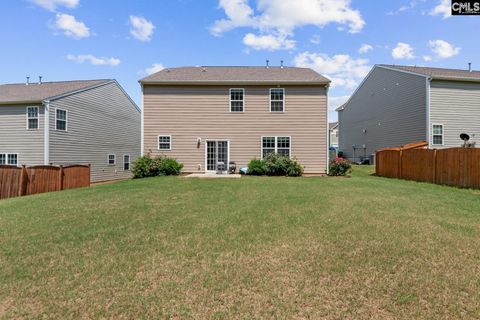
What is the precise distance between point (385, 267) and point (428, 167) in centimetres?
1207

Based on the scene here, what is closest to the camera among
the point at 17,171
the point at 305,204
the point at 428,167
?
the point at 305,204

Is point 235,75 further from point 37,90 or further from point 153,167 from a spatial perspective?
point 37,90

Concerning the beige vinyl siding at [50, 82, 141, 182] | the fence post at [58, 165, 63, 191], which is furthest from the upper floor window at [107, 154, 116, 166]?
the fence post at [58, 165, 63, 191]

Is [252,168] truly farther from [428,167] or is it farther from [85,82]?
[85,82]

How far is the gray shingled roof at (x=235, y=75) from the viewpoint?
17.1 metres

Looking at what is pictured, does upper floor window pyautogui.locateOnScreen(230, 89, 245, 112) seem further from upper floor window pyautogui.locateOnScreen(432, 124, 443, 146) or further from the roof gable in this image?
upper floor window pyautogui.locateOnScreen(432, 124, 443, 146)

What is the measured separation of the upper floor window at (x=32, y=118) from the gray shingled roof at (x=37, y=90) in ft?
1.84

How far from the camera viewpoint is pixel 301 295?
3652 mm

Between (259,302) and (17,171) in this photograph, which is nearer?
(259,302)

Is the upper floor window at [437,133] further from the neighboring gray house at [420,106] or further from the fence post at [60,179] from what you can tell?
the fence post at [60,179]

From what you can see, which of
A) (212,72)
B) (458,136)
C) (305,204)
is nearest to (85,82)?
(212,72)

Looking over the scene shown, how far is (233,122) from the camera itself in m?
17.3

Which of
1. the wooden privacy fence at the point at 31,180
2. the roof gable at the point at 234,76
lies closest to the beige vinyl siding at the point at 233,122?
the roof gable at the point at 234,76

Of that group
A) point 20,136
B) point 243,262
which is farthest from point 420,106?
point 20,136
